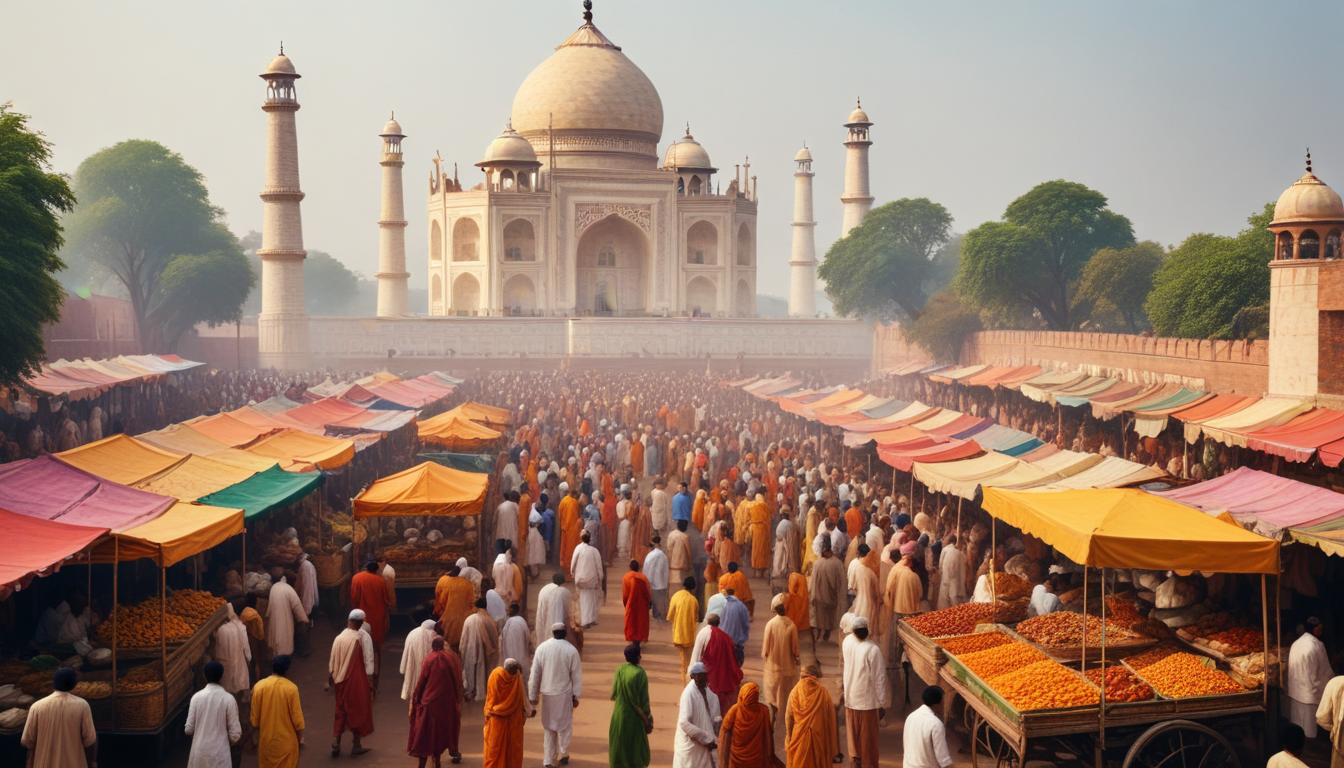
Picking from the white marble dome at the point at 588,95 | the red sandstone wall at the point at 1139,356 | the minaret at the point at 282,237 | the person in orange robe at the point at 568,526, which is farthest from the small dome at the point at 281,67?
the person in orange robe at the point at 568,526

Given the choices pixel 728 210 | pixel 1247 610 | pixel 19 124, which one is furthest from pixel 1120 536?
pixel 728 210

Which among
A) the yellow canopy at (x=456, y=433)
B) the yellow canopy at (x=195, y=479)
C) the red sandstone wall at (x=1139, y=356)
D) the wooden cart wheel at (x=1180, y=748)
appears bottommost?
the wooden cart wheel at (x=1180, y=748)

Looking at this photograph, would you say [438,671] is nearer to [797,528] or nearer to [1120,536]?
[1120,536]

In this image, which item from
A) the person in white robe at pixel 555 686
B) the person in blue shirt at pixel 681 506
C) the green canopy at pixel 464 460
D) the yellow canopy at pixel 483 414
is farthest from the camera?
the yellow canopy at pixel 483 414

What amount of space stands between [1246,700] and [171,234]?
53023 mm

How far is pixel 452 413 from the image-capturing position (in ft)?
67.7

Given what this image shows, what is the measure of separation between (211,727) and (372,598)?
2.82 metres

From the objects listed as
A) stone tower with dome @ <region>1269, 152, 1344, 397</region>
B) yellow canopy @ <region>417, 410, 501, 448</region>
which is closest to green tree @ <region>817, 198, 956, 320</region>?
stone tower with dome @ <region>1269, 152, 1344, 397</region>

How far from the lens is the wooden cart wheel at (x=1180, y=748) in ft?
23.9

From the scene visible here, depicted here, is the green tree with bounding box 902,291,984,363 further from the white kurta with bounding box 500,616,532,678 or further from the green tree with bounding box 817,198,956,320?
the white kurta with bounding box 500,616,532,678

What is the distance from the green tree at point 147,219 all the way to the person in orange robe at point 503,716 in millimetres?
47786

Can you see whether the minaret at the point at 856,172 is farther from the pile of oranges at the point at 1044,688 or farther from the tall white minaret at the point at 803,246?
the pile of oranges at the point at 1044,688

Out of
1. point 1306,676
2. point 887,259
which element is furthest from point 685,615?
point 887,259

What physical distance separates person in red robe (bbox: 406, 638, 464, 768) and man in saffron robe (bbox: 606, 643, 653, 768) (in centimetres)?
103
